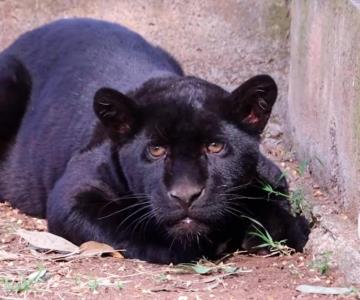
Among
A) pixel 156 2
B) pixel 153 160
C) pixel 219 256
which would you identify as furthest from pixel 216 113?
pixel 156 2

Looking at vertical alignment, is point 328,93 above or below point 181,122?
above

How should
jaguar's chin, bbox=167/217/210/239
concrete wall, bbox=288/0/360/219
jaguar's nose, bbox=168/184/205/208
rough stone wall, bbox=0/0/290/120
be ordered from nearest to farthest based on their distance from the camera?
1. jaguar's nose, bbox=168/184/205/208
2. jaguar's chin, bbox=167/217/210/239
3. concrete wall, bbox=288/0/360/219
4. rough stone wall, bbox=0/0/290/120

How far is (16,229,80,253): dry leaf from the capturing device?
4.91m

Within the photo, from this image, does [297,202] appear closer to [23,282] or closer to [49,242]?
[49,242]

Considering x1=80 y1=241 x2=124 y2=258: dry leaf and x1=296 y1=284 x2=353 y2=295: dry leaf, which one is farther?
x1=80 y1=241 x2=124 y2=258: dry leaf

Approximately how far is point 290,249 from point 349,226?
1.15 ft

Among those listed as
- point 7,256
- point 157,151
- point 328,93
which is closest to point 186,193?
point 157,151

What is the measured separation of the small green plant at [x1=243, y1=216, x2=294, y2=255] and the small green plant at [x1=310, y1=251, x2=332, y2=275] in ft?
0.86

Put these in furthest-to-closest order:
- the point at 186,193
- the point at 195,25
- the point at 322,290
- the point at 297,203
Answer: the point at 195,25, the point at 297,203, the point at 186,193, the point at 322,290

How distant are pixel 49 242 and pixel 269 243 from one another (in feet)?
3.51

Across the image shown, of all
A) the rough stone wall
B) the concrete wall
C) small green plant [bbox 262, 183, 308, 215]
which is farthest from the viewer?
the rough stone wall

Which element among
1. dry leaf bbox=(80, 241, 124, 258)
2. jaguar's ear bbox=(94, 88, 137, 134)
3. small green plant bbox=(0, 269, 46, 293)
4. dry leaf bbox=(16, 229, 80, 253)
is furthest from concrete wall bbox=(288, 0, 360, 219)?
small green plant bbox=(0, 269, 46, 293)

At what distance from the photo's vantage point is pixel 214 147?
15.4 feet

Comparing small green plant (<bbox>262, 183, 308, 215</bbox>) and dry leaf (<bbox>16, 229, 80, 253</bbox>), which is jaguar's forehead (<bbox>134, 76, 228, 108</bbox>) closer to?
small green plant (<bbox>262, 183, 308, 215</bbox>)
